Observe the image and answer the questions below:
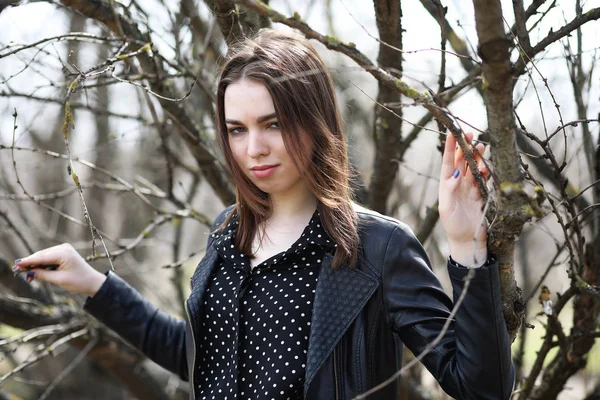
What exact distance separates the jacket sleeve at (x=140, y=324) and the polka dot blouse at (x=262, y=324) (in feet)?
0.95

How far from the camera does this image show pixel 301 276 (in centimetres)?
185

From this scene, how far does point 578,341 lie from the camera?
2.23 meters

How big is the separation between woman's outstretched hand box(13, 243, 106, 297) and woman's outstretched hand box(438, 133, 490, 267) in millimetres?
1324

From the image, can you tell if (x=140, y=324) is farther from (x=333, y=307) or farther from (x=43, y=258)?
(x=333, y=307)

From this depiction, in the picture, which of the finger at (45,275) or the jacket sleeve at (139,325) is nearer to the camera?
the finger at (45,275)

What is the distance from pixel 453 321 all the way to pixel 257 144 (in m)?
0.70

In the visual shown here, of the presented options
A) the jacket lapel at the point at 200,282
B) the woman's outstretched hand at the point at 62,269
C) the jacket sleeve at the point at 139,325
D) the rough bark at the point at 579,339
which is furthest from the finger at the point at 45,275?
the rough bark at the point at 579,339

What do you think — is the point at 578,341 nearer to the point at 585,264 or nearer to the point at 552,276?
the point at 585,264

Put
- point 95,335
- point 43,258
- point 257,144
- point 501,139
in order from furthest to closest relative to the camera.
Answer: point 95,335 < point 43,258 < point 257,144 < point 501,139

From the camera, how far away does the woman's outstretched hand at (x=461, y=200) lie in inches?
54.1

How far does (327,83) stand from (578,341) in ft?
4.12

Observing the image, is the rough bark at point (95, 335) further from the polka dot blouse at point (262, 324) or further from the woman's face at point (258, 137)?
the woman's face at point (258, 137)

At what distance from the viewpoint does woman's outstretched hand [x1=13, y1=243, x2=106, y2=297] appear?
81.9 inches

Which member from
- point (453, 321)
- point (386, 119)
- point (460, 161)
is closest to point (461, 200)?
point (460, 161)
